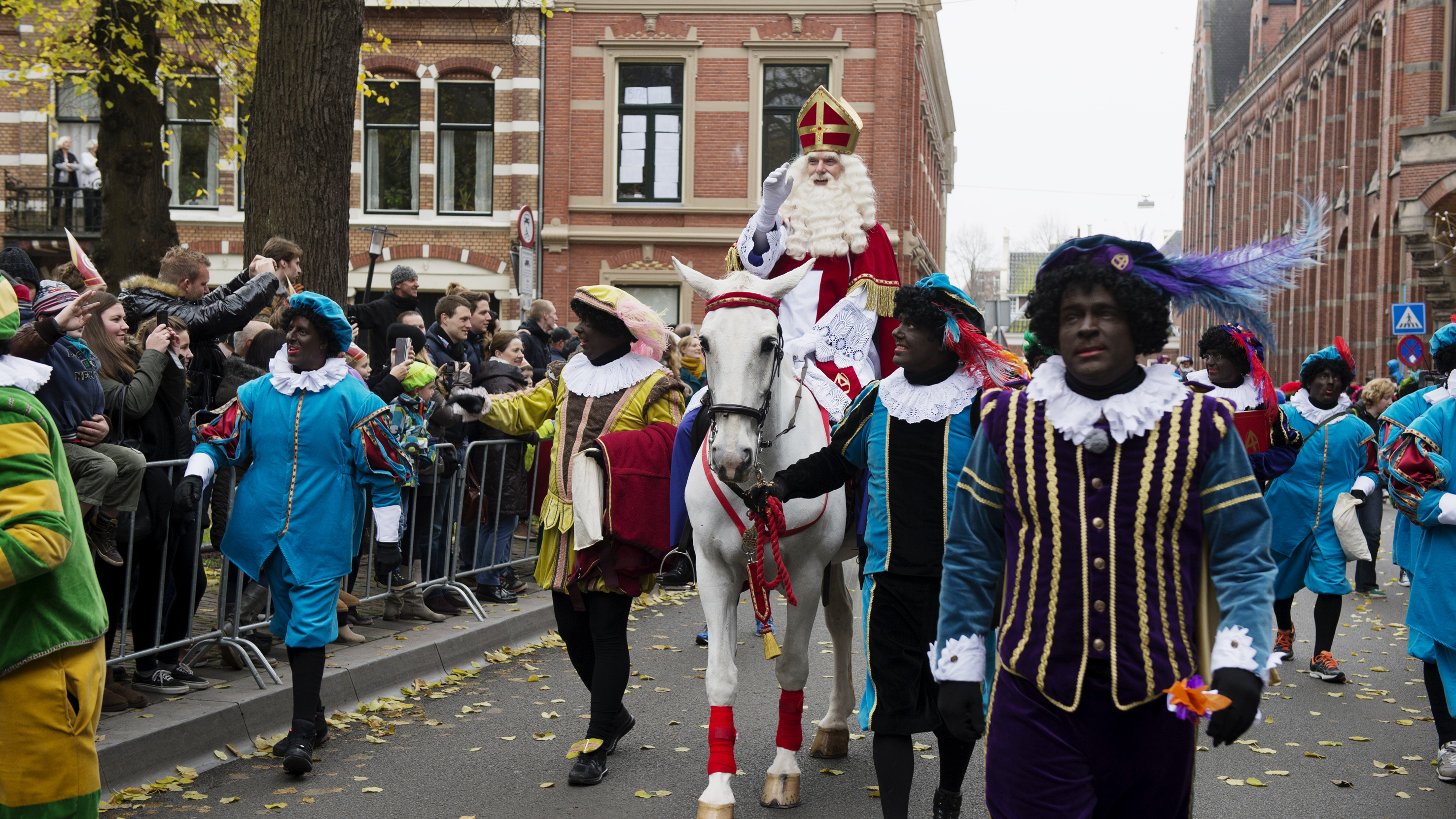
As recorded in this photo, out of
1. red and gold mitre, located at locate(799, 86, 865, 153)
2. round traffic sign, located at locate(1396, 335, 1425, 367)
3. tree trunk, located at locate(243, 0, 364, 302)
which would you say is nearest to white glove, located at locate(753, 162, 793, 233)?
red and gold mitre, located at locate(799, 86, 865, 153)

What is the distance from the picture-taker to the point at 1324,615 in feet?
26.4

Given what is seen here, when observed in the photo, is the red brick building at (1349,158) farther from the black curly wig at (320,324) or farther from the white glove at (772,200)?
the black curly wig at (320,324)

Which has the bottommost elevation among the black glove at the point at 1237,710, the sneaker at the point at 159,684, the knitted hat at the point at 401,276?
the sneaker at the point at 159,684

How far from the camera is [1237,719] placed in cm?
270

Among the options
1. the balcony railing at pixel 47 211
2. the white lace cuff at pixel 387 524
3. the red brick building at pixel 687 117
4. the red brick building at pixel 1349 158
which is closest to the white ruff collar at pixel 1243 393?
the white lace cuff at pixel 387 524

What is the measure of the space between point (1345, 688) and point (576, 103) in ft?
65.2

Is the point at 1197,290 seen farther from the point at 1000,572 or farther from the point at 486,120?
the point at 486,120

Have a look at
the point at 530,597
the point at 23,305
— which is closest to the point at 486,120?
the point at 530,597

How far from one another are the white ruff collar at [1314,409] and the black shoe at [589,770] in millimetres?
5526

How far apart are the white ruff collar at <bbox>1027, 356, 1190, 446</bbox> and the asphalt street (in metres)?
2.69

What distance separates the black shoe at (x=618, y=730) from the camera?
571 cm

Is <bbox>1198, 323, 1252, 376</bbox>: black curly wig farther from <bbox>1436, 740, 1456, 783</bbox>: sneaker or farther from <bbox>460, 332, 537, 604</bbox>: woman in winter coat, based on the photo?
<bbox>460, 332, 537, 604</bbox>: woman in winter coat

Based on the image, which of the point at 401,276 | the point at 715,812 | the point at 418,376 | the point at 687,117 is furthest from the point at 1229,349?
the point at 687,117

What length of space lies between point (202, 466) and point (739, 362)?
238 cm
